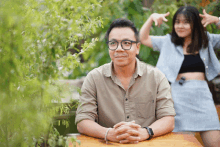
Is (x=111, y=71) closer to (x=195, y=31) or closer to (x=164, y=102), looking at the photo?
(x=164, y=102)

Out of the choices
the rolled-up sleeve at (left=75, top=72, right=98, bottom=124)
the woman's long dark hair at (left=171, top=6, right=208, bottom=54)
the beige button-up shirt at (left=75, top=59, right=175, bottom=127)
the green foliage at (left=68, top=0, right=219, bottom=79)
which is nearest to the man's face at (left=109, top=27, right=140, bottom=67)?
the beige button-up shirt at (left=75, top=59, right=175, bottom=127)

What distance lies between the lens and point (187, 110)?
245 cm

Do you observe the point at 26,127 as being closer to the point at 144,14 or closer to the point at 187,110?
the point at 187,110

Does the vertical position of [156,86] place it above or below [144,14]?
below

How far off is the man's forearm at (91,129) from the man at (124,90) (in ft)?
0.27

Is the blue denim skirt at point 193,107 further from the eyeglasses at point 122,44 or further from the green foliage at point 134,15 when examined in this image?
the green foliage at point 134,15

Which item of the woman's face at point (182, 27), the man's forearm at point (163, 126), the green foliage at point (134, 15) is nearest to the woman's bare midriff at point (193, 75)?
the woman's face at point (182, 27)

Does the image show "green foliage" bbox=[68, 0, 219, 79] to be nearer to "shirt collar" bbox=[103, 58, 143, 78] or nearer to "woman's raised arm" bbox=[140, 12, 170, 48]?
"woman's raised arm" bbox=[140, 12, 170, 48]

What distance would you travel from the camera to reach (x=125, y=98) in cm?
188

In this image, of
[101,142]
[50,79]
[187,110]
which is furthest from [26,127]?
[187,110]

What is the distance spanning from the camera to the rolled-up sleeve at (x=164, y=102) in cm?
181

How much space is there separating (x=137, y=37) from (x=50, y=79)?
3.77 ft

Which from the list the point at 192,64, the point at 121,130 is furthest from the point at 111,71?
the point at 192,64

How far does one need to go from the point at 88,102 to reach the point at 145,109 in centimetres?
44
